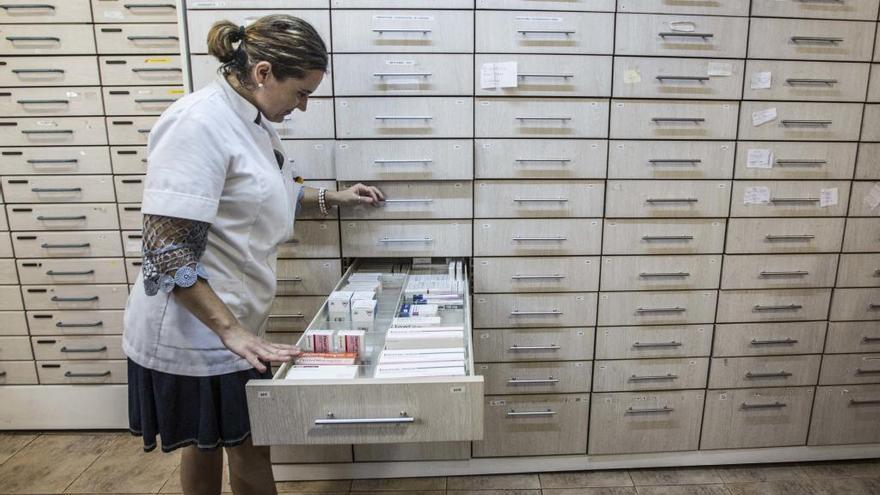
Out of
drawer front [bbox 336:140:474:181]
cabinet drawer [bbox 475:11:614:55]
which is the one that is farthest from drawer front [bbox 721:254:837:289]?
Answer: drawer front [bbox 336:140:474:181]

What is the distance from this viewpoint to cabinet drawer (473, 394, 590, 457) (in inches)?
84.3

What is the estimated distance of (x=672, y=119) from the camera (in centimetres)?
190

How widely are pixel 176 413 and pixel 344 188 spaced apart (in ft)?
3.08

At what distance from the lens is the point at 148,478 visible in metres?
2.19

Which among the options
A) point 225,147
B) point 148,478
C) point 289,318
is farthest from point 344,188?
point 148,478

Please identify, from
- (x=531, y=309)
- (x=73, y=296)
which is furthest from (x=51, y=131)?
(x=531, y=309)

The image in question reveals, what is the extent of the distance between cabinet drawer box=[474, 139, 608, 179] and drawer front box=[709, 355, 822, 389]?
1.00m

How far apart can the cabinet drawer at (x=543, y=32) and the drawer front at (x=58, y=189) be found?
1737 millimetres

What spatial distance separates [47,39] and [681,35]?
251 centimetres

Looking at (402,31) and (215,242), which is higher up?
(402,31)

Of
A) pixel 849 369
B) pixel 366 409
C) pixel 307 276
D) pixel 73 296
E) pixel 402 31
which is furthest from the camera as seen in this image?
pixel 73 296

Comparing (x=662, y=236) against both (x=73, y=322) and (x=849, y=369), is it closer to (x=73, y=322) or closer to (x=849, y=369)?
(x=849, y=369)

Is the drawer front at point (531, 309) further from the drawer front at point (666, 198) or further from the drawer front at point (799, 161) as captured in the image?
the drawer front at point (799, 161)

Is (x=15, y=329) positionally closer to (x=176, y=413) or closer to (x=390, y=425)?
(x=176, y=413)
